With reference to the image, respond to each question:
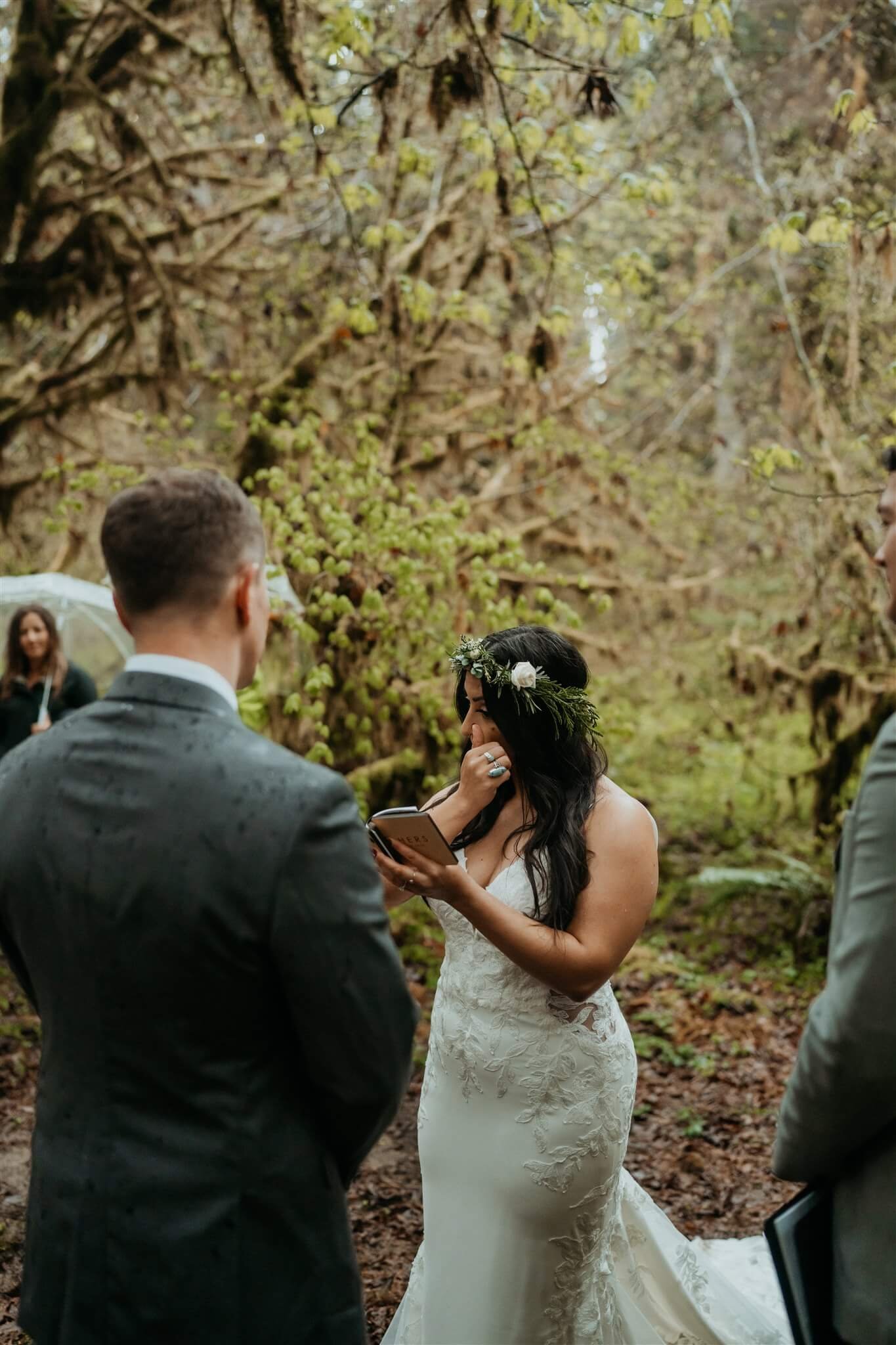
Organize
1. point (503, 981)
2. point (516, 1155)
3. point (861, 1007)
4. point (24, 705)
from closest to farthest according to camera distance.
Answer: point (861, 1007) → point (516, 1155) → point (503, 981) → point (24, 705)

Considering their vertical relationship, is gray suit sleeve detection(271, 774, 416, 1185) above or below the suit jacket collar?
below

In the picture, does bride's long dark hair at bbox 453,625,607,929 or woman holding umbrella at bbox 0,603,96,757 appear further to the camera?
woman holding umbrella at bbox 0,603,96,757

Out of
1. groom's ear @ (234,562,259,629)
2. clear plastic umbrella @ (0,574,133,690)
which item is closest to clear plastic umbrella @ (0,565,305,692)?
clear plastic umbrella @ (0,574,133,690)

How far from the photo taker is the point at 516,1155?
273 centimetres

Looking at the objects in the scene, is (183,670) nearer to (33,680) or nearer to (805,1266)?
(805,1266)

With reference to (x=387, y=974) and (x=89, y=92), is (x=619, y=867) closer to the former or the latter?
(x=387, y=974)

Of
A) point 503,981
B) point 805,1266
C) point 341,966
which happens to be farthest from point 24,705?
point 805,1266

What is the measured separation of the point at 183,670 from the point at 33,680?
5288mm

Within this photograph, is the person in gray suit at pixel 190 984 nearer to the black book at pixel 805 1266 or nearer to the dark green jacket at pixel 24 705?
the black book at pixel 805 1266

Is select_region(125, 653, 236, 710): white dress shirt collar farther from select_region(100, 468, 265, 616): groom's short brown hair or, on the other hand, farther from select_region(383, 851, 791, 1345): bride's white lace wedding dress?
select_region(383, 851, 791, 1345): bride's white lace wedding dress

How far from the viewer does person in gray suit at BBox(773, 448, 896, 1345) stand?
69.0 inches

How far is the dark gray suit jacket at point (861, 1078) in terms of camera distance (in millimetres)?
1752

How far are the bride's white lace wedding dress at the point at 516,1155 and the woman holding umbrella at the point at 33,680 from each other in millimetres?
4295

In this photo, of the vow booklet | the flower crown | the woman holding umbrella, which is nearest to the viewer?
the vow booklet
